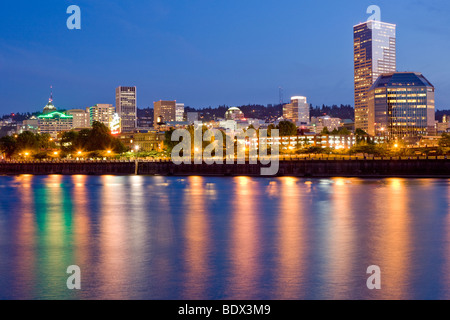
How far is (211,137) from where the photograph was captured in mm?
162750

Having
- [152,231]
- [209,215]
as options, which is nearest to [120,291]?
[152,231]

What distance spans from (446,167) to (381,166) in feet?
34.5

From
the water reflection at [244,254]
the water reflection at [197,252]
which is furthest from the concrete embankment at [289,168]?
the water reflection at [197,252]

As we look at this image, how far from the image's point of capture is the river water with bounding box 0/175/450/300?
51.2ft

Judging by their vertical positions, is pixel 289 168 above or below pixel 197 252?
above

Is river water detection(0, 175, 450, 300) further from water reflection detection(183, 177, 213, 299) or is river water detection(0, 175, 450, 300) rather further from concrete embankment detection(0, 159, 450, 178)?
Result: concrete embankment detection(0, 159, 450, 178)

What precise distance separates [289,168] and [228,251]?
72509mm

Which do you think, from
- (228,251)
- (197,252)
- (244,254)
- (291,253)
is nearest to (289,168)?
(228,251)

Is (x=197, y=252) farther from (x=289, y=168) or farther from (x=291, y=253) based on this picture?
(x=289, y=168)

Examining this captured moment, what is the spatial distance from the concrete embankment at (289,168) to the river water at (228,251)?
4779 centimetres

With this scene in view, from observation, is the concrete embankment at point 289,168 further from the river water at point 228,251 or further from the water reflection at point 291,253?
the water reflection at point 291,253

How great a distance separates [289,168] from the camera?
306 ft

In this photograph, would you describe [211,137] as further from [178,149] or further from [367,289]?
[367,289]
